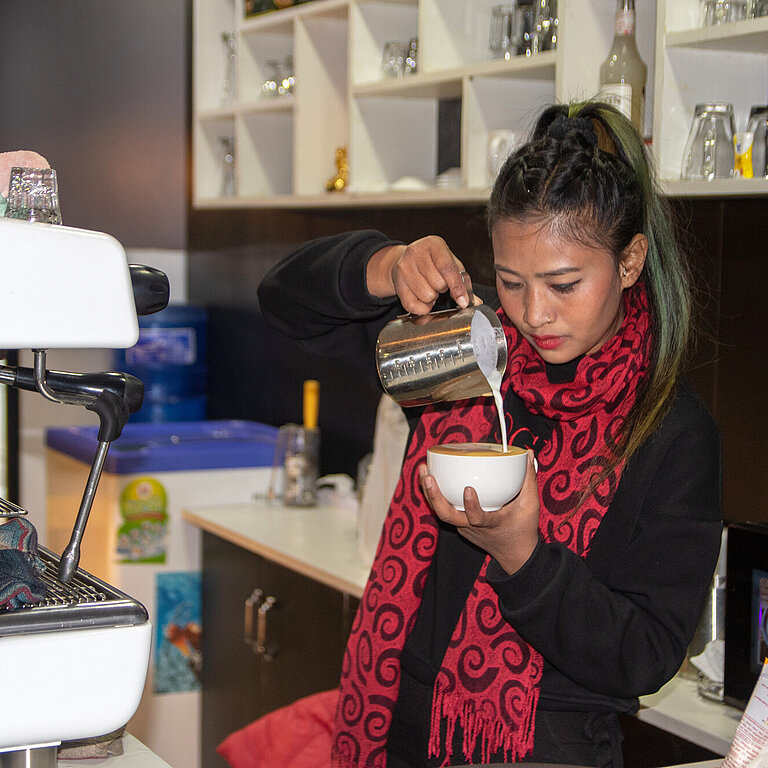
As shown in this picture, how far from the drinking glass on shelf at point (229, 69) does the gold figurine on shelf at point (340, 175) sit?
2.08 feet

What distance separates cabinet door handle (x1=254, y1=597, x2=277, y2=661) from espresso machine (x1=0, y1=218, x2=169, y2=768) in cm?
177

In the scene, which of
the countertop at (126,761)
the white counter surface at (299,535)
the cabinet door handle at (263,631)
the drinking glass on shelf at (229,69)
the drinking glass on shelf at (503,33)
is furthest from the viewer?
the drinking glass on shelf at (229,69)

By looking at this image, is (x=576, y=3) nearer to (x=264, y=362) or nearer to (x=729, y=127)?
(x=729, y=127)

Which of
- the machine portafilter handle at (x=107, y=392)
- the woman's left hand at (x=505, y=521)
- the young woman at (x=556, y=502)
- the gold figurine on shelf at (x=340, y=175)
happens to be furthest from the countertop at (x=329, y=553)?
the machine portafilter handle at (x=107, y=392)

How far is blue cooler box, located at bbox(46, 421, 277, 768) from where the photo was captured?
2.89 m

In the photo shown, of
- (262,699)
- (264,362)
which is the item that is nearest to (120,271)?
(262,699)

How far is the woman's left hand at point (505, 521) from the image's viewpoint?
46.1 inches

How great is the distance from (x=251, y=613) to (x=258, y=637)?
0.19 ft

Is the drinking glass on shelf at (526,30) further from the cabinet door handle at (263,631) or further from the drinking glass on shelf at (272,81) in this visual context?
the cabinet door handle at (263,631)

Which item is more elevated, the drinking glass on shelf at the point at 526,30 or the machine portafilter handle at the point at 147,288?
the drinking glass on shelf at the point at 526,30

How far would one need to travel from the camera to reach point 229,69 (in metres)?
3.26

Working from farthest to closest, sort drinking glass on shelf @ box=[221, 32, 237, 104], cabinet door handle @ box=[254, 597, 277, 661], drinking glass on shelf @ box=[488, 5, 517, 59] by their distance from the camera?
1. drinking glass on shelf @ box=[221, 32, 237, 104]
2. cabinet door handle @ box=[254, 597, 277, 661]
3. drinking glass on shelf @ box=[488, 5, 517, 59]

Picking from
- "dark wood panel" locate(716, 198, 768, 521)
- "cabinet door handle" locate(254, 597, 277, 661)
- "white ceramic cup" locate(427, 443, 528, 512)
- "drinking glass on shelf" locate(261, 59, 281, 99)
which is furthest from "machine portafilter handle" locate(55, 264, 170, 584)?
"drinking glass on shelf" locate(261, 59, 281, 99)

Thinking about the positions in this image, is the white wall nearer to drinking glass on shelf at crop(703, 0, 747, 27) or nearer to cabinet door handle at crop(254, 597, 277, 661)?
cabinet door handle at crop(254, 597, 277, 661)
